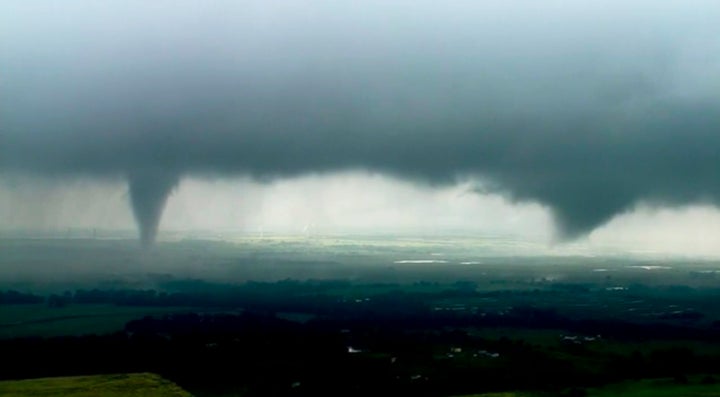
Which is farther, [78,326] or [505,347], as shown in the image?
[78,326]

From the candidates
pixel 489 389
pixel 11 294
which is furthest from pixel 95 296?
pixel 489 389

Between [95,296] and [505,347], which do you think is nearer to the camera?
[505,347]

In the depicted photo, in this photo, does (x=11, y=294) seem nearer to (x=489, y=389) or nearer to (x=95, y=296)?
(x=95, y=296)

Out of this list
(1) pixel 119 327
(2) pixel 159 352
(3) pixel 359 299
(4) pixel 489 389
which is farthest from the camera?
(3) pixel 359 299

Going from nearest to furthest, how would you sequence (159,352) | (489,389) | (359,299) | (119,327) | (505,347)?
(489,389) < (159,352) < (505,347) < (119,327) < (359,299)

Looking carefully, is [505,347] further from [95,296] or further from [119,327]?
[95,296]

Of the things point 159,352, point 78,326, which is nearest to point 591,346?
point 159,352
